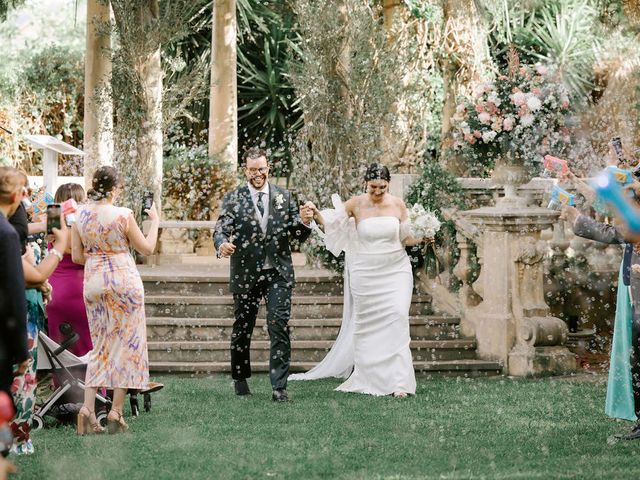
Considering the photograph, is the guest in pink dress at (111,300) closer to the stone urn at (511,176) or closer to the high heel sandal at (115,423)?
the high heel sandal at (115,423)

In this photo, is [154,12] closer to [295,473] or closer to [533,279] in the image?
[533,279]

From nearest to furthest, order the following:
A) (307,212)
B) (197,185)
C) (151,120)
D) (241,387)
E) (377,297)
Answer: (307,212), (241,387), (377,297), (151,120), (197,185)

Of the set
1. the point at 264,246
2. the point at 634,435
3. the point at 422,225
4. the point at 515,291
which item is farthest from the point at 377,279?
the point at 634,435

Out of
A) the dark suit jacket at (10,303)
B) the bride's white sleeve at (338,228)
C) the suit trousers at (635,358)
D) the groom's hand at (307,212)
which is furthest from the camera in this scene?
the bride's white sleeve at (338,228)

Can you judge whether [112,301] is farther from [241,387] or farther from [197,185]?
[197,185]

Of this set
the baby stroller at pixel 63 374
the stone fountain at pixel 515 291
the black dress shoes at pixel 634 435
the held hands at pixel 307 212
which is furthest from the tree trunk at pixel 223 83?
the black dress shoes at pixel 634 435

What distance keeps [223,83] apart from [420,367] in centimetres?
1009

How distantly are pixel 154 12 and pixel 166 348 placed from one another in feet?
20.9

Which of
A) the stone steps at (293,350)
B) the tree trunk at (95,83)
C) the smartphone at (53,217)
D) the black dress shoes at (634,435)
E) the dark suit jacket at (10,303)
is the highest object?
the tree trunk at (95,83)

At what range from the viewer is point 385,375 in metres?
10.0

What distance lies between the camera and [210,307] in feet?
41.3

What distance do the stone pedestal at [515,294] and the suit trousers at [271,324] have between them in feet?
9.84

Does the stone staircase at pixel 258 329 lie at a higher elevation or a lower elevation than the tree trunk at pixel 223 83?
lower

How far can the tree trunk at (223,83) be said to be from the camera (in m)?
20.1
